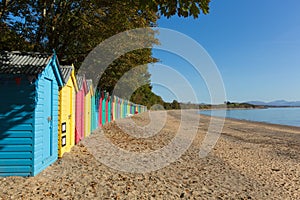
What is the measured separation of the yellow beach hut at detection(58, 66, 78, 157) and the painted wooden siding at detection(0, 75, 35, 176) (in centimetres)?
194

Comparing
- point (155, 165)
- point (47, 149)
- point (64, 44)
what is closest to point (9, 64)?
point (47, 149)

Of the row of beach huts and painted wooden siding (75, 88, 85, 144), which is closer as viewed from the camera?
the row of beach huts

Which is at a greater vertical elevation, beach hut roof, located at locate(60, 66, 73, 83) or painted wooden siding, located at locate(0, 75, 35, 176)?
beach hut roof, located at locate(60, 66, 73, 83)

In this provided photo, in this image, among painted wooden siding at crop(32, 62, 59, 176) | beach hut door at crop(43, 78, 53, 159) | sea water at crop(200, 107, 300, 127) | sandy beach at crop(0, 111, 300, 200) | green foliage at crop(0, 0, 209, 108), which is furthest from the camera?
sea water at crop(200, 107, 300, 127)

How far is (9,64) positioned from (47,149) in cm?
232

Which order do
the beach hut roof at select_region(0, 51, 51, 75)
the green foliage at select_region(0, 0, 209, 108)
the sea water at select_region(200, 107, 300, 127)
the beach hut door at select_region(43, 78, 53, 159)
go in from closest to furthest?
the beach hut roof at select_region(0, 51, 51, 75), the beach hut door at select_region(43, 78, 53, 159), the green foliage at select_region(0, 0, 209, 108), the sea water at select_region(200, 107, 300, 127)

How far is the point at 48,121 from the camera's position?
6715 mm

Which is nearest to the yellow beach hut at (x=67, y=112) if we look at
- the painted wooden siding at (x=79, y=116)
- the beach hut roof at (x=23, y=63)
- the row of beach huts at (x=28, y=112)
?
the row of beach huts at (x=28, y=112)

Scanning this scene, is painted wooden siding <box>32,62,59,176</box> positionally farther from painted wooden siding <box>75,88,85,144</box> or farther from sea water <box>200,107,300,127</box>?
sea water <box>200,107,300,127</box>

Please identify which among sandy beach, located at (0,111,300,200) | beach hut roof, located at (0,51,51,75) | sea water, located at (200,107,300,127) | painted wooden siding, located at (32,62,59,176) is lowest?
sea water, located at (200,107,300,127)

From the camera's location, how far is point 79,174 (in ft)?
20.6

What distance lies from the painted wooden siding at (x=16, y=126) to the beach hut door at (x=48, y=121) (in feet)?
2.23

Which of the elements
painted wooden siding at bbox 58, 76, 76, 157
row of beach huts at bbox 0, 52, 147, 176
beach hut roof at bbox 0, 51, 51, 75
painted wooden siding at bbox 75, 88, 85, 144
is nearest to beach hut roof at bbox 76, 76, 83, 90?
painted wooden siding at bbox 75, 88, 85, 144

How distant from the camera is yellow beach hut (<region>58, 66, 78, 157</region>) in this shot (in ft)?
25.5
